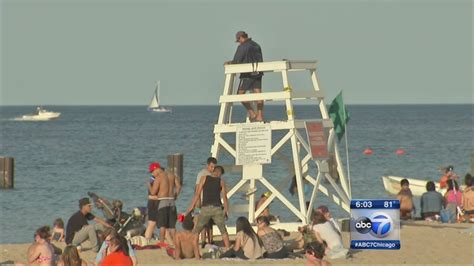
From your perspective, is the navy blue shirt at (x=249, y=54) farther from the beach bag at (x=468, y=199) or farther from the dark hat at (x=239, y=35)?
the beach bag at (x=468, y=199)

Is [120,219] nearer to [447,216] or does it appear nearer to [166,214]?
[166,214]

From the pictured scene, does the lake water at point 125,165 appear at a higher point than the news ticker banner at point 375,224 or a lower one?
higher

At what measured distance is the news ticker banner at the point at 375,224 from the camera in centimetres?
1426

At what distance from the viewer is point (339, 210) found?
39375 mm

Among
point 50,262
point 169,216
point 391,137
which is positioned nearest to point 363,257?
point 169,216

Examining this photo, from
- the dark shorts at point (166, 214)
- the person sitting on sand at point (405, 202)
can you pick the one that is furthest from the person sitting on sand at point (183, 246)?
the person sitting on sand at point (405, 202)

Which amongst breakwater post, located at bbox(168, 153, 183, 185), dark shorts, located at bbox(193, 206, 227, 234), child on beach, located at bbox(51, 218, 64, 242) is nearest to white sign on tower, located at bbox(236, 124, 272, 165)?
dark shorts, located at bbox(193, 206, 227, 234)

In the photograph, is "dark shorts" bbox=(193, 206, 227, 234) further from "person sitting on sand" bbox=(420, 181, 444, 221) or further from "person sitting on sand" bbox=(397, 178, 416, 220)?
"person sitting on sand" bbox=(420, 181, 444, 221)

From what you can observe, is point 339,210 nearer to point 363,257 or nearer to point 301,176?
point 301,176

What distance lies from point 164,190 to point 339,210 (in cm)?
1690

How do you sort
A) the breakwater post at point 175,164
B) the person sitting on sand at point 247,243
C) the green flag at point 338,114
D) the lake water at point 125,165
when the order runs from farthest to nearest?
the breakwater post at point 175,164
the lake water at point 125,165
the green flag at point 338,114
the person sitting on sand at point 247,243

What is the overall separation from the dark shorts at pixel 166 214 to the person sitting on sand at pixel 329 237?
2.89 meters

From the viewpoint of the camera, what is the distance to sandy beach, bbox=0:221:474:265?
71.1 feet

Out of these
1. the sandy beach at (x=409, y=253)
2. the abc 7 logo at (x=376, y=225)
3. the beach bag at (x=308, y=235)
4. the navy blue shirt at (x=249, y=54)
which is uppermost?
the navy blue shirt at (x=249, y=54)
